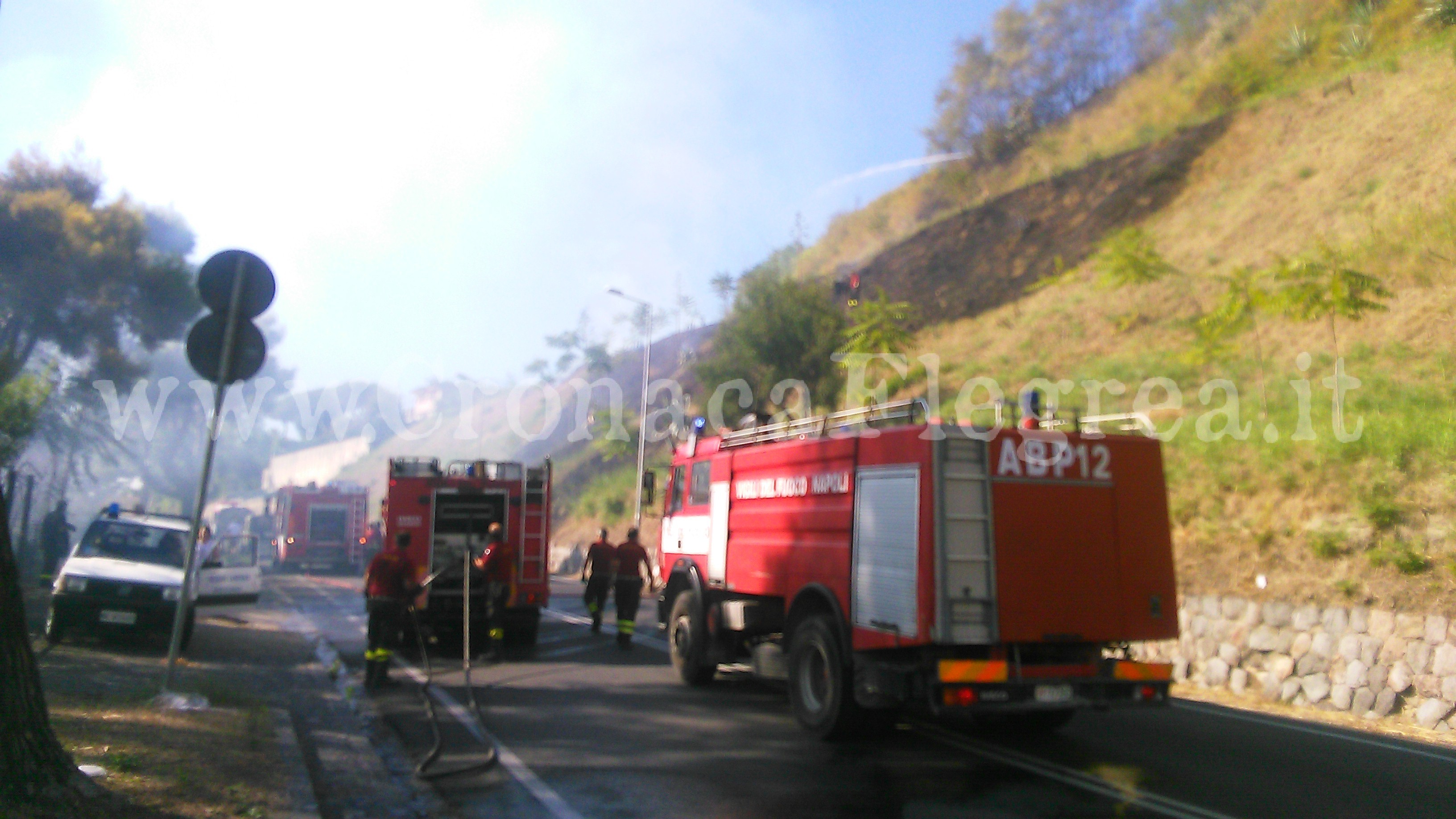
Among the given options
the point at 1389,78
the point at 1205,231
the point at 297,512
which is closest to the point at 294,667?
the point at 297,512

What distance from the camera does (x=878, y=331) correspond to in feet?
92.7

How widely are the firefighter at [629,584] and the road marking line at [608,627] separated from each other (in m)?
0.35

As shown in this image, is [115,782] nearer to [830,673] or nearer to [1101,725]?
[830,673]

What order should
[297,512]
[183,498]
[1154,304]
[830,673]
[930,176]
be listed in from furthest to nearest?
1. [930,176]
2. [183,498]
3. [297,512]
4. [1154,304]
5. [830,673]

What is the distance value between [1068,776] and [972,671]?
3.10 ft

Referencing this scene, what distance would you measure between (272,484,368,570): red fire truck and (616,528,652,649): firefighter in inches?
833

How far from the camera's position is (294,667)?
11375 mm

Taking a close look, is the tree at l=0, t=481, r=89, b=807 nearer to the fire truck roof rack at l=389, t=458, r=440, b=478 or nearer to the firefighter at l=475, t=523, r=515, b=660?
the firefighter at l=475, t=523, r=515, b=660

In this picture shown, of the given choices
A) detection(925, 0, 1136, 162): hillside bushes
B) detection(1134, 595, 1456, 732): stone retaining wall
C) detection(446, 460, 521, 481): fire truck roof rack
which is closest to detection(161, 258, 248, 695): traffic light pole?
detection(446, 460, 521, 481): fire truck roof rack

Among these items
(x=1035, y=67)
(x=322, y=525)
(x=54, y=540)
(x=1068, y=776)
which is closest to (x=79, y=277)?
(x=322, y=525)

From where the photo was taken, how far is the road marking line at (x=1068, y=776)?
18.6 ft

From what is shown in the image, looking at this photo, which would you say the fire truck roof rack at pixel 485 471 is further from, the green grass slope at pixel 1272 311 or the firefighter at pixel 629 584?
the green grass slope at pixel 1272 311

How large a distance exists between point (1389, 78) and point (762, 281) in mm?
20697

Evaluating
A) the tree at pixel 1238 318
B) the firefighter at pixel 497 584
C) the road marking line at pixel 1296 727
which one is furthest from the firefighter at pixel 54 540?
the tree at pixel 1238 318
